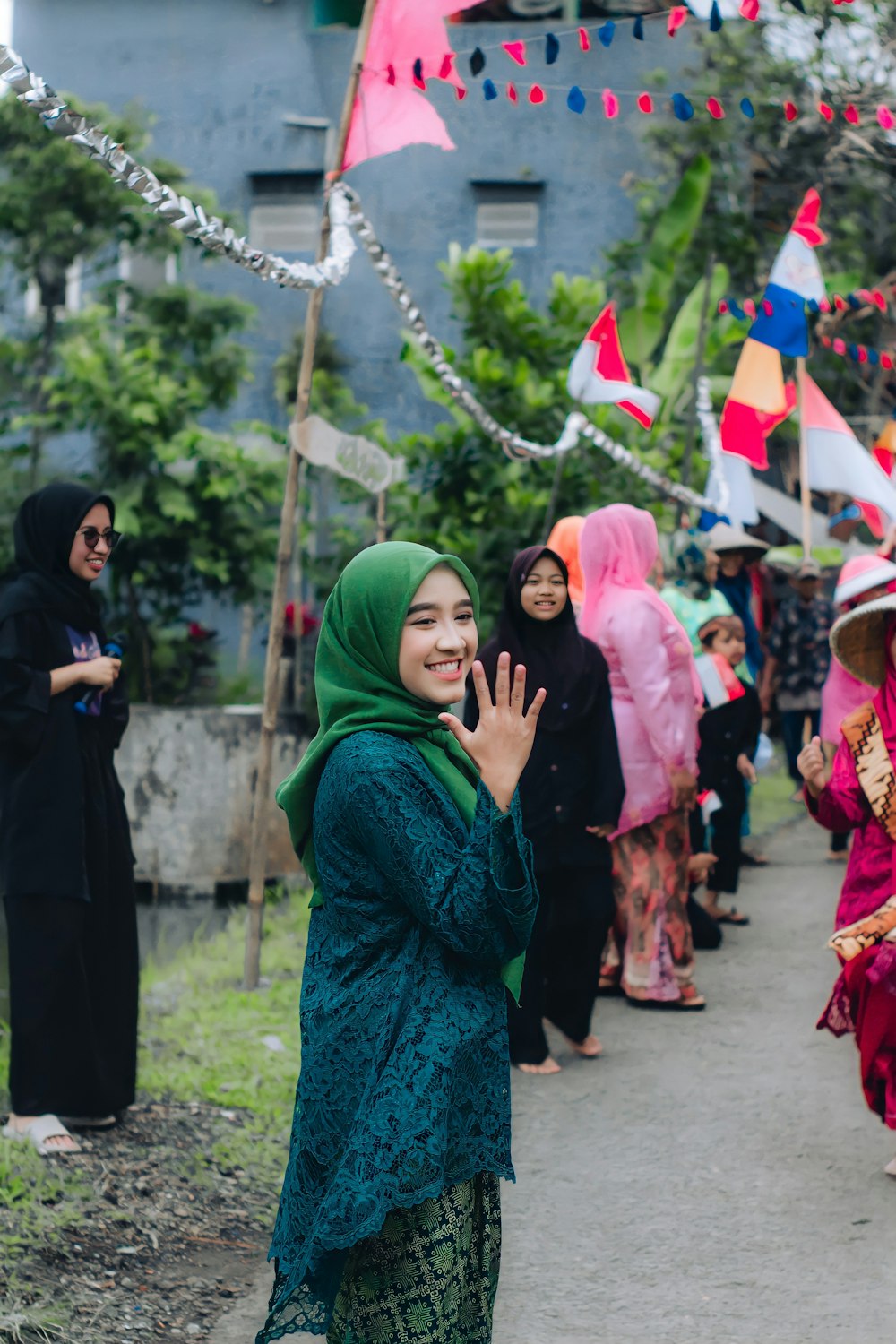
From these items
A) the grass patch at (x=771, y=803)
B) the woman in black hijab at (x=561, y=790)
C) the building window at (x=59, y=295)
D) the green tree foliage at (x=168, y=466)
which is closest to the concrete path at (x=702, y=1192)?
the woman in black hijab at (x=561, y=790)

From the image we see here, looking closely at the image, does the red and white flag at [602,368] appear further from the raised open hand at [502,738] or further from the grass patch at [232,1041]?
the raised open hand at [502,738]

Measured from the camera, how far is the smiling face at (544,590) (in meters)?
5.53

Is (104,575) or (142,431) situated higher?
(142,431)

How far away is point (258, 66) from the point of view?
616 inches

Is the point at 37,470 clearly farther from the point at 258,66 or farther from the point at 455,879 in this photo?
the point at 455,879

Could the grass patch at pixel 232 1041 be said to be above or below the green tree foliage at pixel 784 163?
below

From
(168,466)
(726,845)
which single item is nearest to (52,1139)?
(726,845)

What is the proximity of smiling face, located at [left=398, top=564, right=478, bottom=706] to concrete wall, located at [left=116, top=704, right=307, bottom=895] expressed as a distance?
7.90m

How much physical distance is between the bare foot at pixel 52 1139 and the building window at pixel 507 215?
40.8 ft

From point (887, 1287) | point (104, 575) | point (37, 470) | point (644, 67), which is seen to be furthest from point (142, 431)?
point (887, 1287)

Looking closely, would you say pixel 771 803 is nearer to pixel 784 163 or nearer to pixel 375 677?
pixel 784 163

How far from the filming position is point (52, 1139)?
4.54 metres

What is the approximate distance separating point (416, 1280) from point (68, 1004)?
2374 mm

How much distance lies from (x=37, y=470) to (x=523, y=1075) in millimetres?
8542
